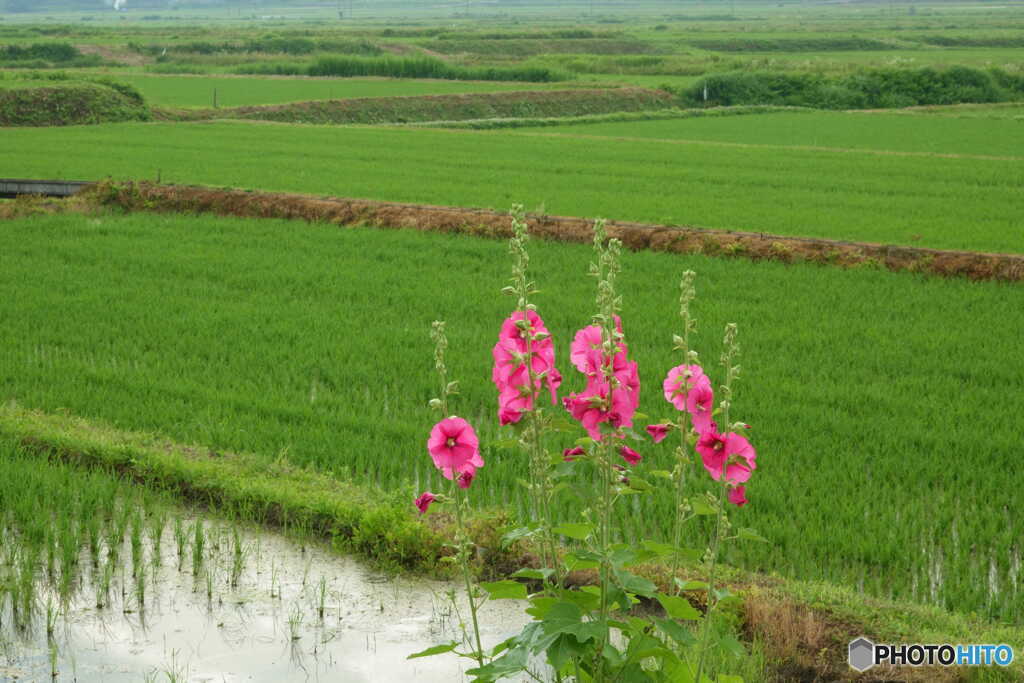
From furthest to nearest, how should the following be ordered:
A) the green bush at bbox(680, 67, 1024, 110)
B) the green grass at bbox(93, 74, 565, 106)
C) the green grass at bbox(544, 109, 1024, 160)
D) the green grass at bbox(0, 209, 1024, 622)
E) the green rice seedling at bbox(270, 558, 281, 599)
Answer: the green bush at bbox(680, 67, 1024, 110), the green grass at bbox(93, 74, 565, 106), the green grass at bbox(544, 109, 1024, 160), the green grass at bbox(0, 209, 1024, 622), the green rice seedling at bbox(270, 558, 281, 599)

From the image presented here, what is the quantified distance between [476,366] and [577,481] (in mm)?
1922

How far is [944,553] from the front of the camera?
16.1 ft

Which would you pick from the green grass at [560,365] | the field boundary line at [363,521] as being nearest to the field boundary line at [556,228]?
the green grass at [560,365]

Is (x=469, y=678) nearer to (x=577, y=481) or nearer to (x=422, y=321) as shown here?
(x=577, y=481)

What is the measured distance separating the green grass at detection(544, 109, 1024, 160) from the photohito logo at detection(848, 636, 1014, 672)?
18861 millimetres

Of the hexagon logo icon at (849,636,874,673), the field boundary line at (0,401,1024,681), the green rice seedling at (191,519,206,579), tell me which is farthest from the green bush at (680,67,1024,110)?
the hexagon logo icon at (849,636,874,673)

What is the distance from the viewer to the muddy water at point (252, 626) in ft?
13.3

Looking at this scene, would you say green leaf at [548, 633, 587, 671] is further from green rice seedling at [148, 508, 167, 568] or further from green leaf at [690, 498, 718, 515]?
green rice seedling at [148, 508, 167, 568]

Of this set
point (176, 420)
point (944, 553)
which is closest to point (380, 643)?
point (944, 553)

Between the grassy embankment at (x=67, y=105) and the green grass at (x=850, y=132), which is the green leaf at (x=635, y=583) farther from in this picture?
the grassy embankment at (x=67, y=105)

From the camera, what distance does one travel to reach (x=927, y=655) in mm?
3893

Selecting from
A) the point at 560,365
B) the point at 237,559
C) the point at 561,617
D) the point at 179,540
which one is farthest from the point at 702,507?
the point at 560,365

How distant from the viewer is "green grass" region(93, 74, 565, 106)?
32.8 metres

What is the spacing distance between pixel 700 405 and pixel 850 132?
995 inches
